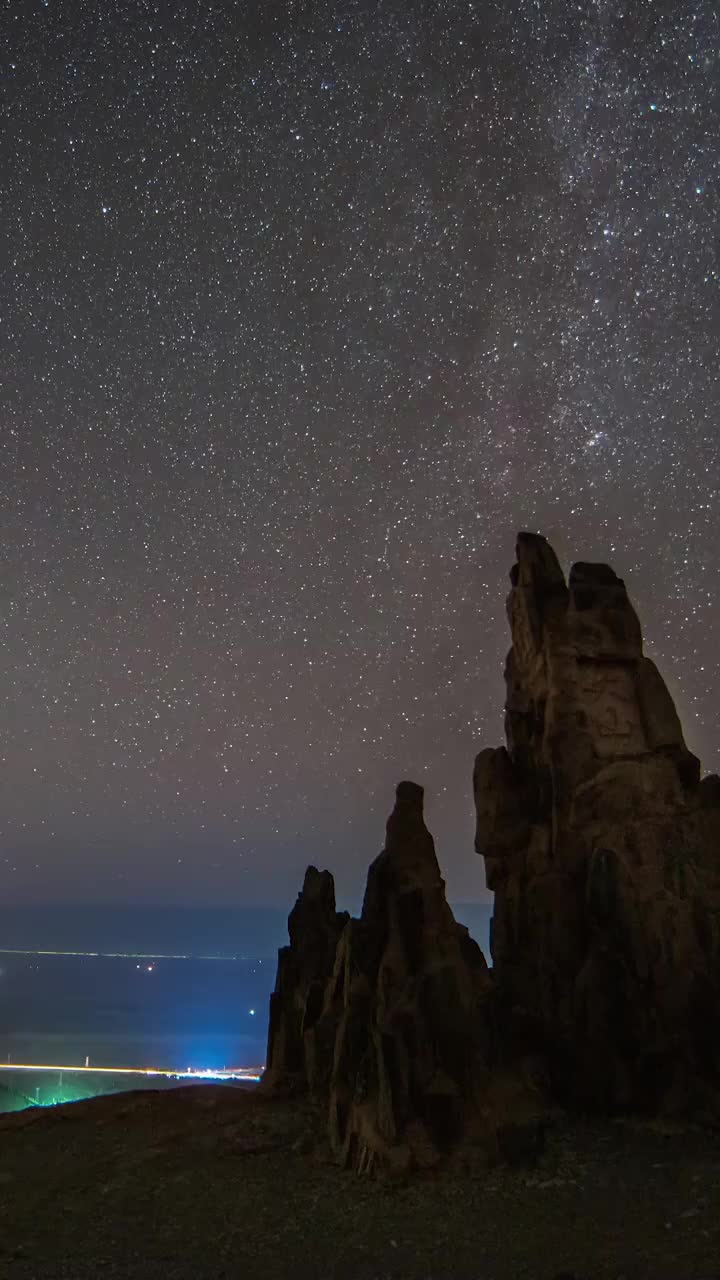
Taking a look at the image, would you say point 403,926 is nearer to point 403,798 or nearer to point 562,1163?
point 403,798

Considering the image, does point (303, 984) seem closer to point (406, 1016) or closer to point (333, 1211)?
point (406, 1016)

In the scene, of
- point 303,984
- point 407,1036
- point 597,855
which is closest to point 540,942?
point 597,855

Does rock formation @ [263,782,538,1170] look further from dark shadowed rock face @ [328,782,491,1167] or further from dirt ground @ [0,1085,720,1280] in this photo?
dirt ground @ [0,1085,720,1280]

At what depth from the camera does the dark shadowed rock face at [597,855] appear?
2009 centimetres

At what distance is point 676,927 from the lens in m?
21.2

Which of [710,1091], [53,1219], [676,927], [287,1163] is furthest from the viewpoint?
[676,927]

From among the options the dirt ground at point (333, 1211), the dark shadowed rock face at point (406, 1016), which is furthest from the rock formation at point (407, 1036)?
the dirt ground at point (333, 1211)

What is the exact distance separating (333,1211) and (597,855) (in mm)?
10799

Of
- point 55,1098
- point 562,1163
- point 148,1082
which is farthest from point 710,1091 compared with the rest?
point 148,1082

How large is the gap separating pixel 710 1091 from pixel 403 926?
7445mm

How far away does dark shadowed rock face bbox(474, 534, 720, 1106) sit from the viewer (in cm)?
2009

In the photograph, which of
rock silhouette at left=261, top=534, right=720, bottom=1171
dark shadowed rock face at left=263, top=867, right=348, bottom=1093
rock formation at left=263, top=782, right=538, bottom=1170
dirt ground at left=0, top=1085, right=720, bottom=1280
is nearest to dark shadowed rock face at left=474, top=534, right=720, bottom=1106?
rock silhouette at left=261, top=534, right=720, bottom=1171

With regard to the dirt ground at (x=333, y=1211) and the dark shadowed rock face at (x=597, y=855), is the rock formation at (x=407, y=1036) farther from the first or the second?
the dark shadowed rock face at (x=597, y=855)

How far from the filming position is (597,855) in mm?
22453
